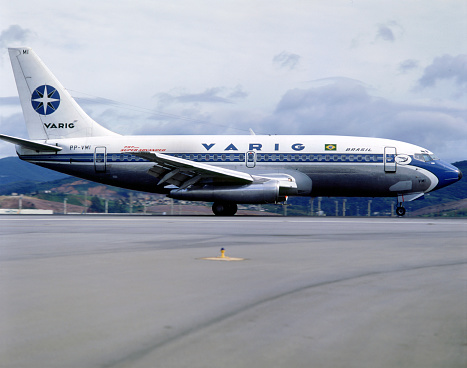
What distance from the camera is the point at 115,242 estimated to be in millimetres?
17047

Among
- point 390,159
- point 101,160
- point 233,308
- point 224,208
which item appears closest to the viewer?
point 233,308

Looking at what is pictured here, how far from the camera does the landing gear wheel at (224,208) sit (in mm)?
36969

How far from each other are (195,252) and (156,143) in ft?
79.4

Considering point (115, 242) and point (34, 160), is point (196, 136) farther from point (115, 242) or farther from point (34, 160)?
point (115, 242)

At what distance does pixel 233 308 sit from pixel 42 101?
36095 millimetres

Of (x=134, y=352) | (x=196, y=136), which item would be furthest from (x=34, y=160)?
(x=134, y=352)

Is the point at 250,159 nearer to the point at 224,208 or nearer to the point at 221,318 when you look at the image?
the point at 224,208

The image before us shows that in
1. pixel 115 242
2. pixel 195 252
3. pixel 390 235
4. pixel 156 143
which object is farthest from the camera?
pixel 156 143

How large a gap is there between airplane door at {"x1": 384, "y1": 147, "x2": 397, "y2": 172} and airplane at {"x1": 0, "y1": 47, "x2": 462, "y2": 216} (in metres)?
0.06

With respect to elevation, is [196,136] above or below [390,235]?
above

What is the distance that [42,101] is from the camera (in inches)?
1593

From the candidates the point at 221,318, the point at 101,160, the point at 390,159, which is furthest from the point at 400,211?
the point at 221,318

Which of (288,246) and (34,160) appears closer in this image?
(288,246)

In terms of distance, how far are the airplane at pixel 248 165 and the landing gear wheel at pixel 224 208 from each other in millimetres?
60
